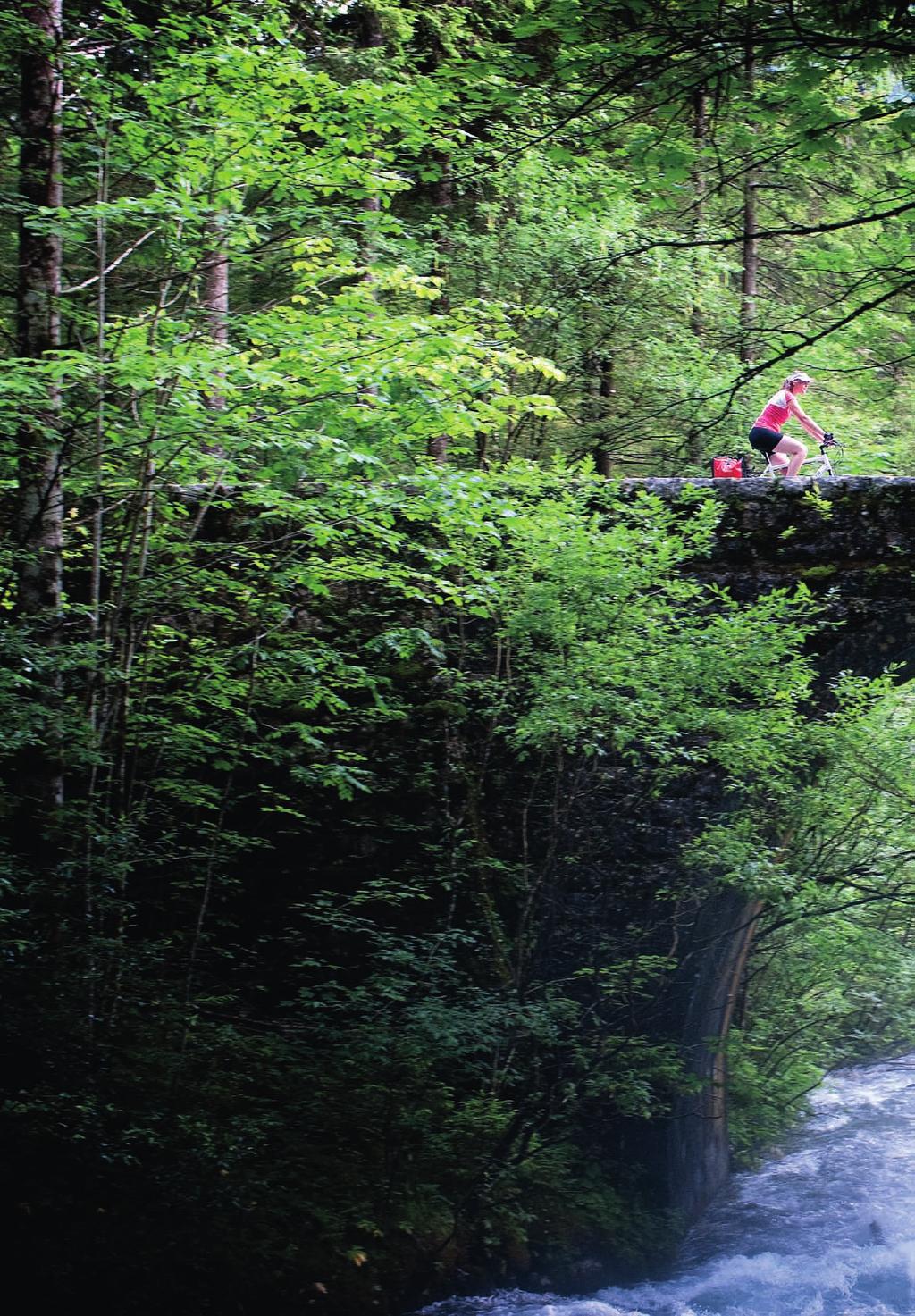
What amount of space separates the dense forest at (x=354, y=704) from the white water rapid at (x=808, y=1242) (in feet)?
1.08

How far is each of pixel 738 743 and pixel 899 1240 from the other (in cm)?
410

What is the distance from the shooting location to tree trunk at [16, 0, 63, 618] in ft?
17.1

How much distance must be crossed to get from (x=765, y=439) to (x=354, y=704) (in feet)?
11.2

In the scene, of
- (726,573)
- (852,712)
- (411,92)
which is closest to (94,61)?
(411,92)

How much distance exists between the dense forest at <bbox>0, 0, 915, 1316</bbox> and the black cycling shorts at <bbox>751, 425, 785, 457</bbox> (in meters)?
0.68

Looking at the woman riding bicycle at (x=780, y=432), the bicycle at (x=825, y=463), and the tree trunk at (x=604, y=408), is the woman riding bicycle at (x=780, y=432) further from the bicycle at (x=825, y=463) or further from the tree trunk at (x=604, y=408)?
the tree trunk at (x=604, y=408)

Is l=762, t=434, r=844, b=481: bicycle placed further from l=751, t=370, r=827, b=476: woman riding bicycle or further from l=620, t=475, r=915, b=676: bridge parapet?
l=620, t=475, r=915, b=676: bridge parapet

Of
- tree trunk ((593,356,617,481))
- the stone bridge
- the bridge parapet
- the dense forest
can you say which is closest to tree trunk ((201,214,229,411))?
the dense forest

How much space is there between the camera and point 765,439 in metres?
7.72

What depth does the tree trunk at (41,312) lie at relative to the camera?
5203 mm

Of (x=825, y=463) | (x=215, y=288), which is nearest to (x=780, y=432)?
(x=825, y=463)

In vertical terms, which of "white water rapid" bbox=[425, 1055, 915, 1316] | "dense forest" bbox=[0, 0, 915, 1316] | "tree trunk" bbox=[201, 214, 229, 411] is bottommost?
"white water rapid" bbox=[425, 1055, 915, 1316]

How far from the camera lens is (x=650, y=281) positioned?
9578mm

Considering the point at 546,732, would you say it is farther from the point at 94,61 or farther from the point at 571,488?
the point at 94,61
